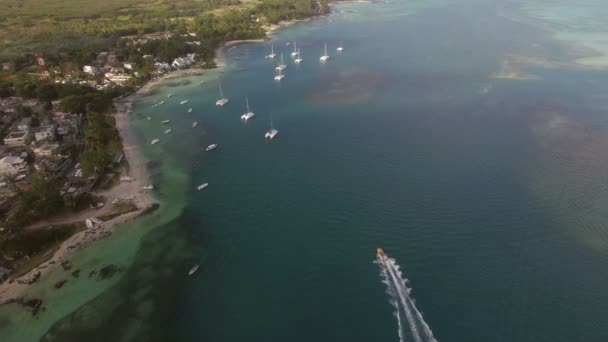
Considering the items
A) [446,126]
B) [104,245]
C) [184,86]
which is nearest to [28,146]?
[104,245]

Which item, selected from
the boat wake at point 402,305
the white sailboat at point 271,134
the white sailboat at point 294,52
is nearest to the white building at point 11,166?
the white sailboat at point 271,134

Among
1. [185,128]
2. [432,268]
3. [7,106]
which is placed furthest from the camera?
[7,106]

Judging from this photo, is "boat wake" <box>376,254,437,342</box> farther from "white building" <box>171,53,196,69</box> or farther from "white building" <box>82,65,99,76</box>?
"white building" <box>82,65,99,76</box>

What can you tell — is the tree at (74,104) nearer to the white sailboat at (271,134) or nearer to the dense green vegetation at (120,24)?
the dense green vegetation at (120,24)

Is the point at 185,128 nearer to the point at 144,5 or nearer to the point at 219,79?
the point at 219,79

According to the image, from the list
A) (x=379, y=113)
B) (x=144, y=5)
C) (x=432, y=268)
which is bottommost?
(x=432, y=268)

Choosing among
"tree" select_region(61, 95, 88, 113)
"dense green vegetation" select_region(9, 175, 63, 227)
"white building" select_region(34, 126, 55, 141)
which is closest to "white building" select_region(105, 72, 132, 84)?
"tree" select_region(61, 95, 88, 113)

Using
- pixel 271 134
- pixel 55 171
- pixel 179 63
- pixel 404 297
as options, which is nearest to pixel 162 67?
pixel 179 63
